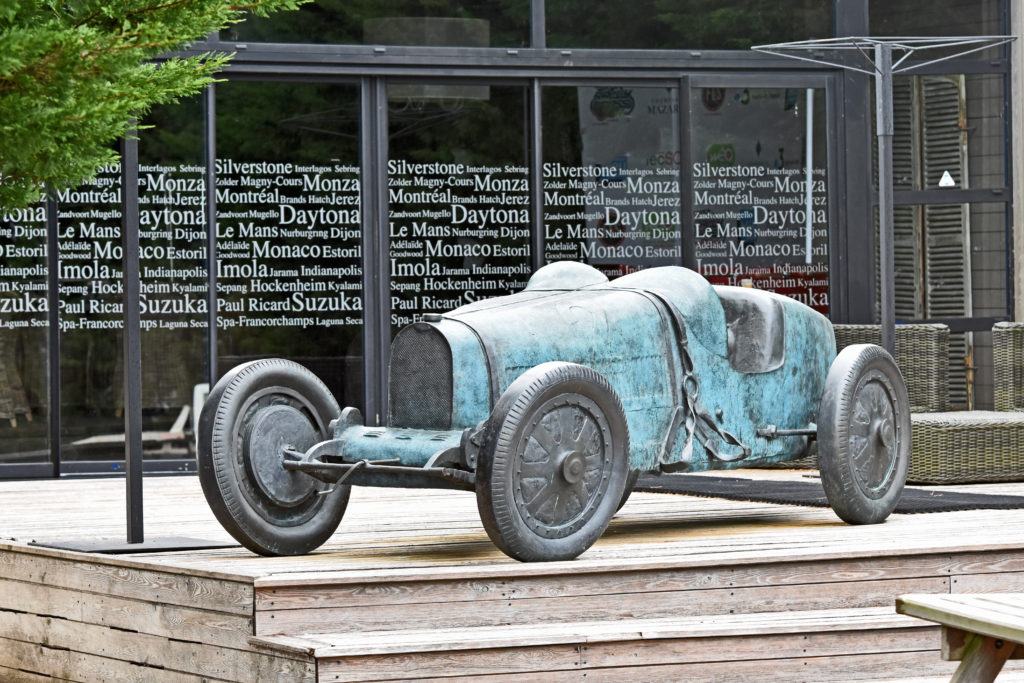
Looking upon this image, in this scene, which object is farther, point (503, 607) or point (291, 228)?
point (291, 228)

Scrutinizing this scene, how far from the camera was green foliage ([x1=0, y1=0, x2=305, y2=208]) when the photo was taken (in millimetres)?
3963

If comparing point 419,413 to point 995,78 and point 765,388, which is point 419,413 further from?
point 995,78

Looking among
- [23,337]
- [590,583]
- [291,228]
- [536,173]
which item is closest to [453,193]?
[536,173]

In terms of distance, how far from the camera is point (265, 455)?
197 inches

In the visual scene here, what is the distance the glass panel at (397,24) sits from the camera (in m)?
9.07

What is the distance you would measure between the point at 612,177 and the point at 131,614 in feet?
17.5

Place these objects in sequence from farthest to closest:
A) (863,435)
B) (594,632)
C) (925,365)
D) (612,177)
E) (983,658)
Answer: (612,177), (925,365), (863,435), (594,632), (983,658)

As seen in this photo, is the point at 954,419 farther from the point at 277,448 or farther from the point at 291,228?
the point at 277,448

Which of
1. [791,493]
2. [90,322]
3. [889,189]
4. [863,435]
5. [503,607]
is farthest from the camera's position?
[90,322]

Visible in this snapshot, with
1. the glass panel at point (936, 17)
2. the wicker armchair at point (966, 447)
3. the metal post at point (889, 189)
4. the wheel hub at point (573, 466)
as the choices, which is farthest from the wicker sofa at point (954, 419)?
the wheel hub at point (573, 466)

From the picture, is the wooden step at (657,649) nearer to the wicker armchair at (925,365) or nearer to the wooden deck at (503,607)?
the wooden deck at (503,607)

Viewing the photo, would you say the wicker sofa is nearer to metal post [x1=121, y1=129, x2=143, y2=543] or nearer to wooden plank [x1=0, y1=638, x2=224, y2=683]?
metal post [x1=121, y1=129, x2=143, y2=543]

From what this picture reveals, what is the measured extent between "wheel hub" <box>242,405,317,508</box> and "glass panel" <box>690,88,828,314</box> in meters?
5.02

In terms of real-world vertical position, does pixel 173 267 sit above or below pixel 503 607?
above
